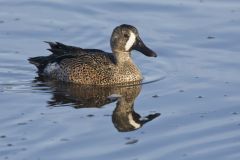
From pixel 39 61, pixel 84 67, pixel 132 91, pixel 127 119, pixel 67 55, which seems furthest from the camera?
pixel 39 61

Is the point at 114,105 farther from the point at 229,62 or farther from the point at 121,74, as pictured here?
the point at 229,62

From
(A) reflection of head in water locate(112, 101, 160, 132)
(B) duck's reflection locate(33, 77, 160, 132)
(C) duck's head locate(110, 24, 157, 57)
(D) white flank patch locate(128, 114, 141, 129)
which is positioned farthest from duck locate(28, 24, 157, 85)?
(D) white flank patch locate(128, 114, 141, 129)

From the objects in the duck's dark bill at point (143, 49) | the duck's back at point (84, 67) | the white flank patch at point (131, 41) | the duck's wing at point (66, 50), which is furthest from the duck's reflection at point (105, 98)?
the white flank patch at point (131, 41)

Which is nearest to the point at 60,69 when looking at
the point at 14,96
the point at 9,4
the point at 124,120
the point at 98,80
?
the point at 98,80

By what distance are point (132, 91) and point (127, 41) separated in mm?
1117

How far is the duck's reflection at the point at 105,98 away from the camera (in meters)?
13.6

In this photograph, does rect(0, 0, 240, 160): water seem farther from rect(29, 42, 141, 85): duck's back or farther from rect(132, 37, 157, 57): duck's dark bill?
rect(132, 37, 157, 57): duck's dark bill

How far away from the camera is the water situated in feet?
40.1

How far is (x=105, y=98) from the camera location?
15000 millimetres

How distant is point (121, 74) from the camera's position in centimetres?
1599

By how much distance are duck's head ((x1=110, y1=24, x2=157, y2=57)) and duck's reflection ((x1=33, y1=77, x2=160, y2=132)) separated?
28.0 inches

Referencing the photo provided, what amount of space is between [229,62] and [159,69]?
47.1 inches

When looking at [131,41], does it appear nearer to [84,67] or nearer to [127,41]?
[127,41]

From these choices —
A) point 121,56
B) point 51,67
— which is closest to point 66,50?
point 51,67
